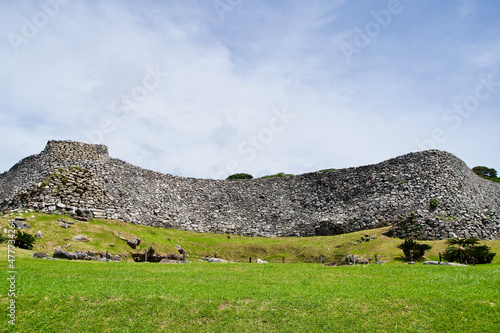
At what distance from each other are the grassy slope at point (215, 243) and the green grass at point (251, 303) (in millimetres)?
11625

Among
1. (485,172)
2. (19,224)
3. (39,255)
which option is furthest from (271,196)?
(485,172)

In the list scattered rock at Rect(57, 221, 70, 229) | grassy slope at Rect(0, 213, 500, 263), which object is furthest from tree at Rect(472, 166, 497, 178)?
scattered rock at Rect(57, 221, 70, 229)

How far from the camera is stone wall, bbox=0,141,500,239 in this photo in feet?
129

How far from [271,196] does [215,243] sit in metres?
15.8

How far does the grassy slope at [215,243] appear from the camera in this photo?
3186 cm

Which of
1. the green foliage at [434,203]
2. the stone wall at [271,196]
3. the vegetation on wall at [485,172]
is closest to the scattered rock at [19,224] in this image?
the stone wall at [271,196]

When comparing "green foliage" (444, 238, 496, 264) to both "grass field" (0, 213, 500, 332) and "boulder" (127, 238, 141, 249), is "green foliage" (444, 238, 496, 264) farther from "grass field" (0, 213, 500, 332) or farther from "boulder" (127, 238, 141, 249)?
"boulder" (127, 238, 141, 249)

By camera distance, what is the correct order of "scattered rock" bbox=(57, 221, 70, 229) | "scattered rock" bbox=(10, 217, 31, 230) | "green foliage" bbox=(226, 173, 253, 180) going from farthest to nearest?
"green foliage" bbox=(226, 173, 253, 180)
"scattered rock" bbox=(57, 221, 70, 229)
"scattered rock" bbox=(10, 217, 31, 230)

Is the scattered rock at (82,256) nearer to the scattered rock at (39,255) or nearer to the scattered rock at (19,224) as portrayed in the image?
the scattered rock at (39,255)

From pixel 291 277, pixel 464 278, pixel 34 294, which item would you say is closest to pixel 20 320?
pixel 34 294

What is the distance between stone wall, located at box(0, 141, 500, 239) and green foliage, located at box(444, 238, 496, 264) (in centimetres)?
597

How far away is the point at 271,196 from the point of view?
54844 millimetres

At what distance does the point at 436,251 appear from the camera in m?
31.6

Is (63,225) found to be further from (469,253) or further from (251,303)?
(469,253)
